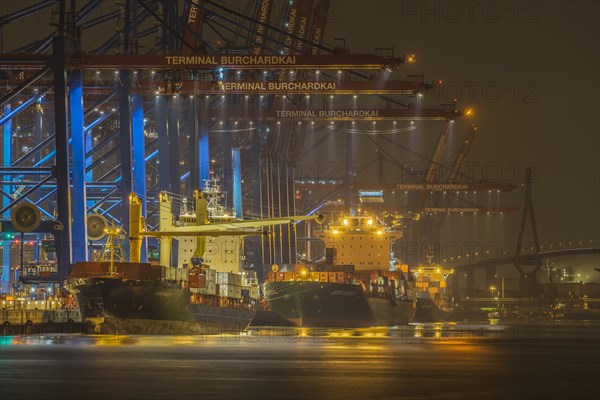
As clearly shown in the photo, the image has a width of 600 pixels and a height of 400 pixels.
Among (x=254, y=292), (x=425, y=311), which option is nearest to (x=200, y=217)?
(x=254, y=292)

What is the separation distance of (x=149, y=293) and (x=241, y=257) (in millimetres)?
14745

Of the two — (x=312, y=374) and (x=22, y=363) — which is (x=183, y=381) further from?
(x=22, y=363)

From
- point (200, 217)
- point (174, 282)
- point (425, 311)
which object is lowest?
point (425, 311)

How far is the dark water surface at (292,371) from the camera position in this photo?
25.4 metres

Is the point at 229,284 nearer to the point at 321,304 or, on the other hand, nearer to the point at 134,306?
the point at 134,306

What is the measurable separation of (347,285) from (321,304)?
7.46 ft

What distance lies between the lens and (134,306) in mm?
57406

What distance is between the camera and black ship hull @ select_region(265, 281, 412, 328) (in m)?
77.1

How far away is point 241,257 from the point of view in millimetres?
71562

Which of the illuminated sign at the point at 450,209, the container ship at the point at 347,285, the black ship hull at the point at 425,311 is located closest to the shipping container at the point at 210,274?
the container ship at the point at 347,285

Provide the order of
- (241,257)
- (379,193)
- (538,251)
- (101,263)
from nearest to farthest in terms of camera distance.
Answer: (101,263) → (241,257) → (379,193) → (538,251)

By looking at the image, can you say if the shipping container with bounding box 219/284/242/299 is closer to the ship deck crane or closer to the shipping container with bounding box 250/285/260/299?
the ship deck crane

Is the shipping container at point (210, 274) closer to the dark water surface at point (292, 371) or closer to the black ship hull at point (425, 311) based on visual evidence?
the dark water surface at point (292, 371)

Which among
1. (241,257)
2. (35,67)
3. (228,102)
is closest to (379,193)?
(228,102)
